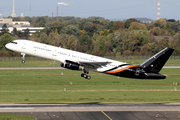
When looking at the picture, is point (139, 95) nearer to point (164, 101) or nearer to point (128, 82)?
point (164, 101)

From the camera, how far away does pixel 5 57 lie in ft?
584

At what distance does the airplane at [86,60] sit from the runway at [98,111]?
26.1ft

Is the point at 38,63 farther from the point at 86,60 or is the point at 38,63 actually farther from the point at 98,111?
the point at 86,60

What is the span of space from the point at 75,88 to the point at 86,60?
3756 cm

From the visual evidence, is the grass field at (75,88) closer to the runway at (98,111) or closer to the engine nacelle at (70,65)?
the runway at (98,111)

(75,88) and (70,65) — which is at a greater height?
(70,65)

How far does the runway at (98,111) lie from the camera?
61344 mm

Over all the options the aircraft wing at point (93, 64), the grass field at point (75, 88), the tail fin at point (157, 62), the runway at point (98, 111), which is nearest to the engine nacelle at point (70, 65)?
the aircraft wing at point (93, 64)

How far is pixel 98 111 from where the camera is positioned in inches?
2611

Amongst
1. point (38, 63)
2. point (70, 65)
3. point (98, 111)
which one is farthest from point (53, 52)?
point (38, 63)

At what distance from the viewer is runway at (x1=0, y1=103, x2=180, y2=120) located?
61344 millimetres

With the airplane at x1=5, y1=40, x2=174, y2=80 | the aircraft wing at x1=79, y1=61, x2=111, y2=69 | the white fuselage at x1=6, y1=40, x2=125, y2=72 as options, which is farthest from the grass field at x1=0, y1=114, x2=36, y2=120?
the aircraft wing at x1=79, y1=61, x2=111, y2=69

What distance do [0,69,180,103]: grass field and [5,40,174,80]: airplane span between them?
1558 cm

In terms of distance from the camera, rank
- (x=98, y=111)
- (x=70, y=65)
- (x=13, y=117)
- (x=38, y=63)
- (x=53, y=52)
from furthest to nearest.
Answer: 1. (x=38, y=63)
2. (x=98, y=111)
3. (x=53, y=52)
4. (x=70, y=65)
5. (x=13, y=117)
